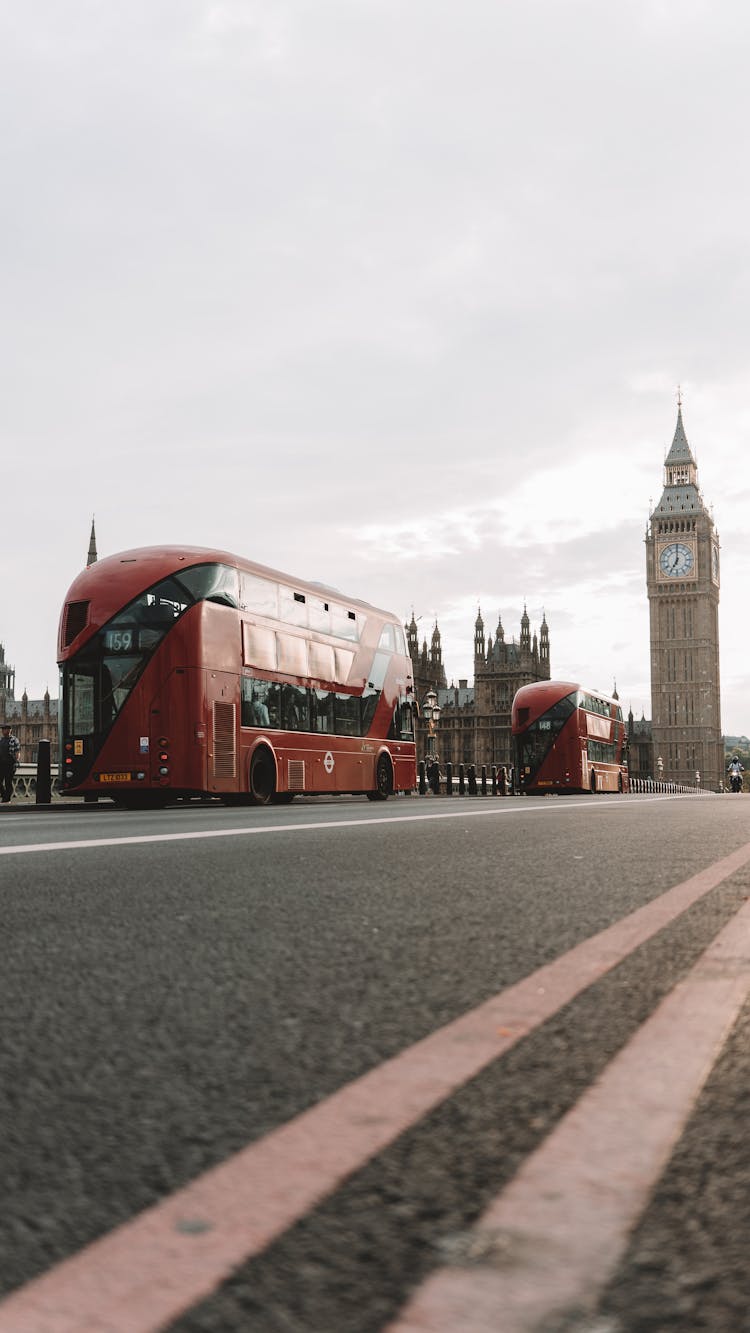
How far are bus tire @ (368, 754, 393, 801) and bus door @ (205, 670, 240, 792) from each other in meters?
5.82

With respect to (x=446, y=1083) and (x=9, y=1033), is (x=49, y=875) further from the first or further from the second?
(x=446, y=1083)

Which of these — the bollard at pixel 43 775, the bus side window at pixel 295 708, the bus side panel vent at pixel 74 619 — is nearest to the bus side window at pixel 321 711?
the bus side window at pixel 295 708

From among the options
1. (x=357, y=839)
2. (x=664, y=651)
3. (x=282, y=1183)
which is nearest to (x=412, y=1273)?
(x=282, y=1183)

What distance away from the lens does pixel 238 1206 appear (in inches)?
46.4

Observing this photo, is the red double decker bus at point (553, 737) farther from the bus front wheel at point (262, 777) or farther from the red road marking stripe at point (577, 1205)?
the red road marking stripe at point (577, 1205)

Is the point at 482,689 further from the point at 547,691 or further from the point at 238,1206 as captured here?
the point at 238,1206

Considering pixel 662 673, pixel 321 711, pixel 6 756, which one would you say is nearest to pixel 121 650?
pixel 321 711

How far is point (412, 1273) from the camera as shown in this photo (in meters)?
1.03

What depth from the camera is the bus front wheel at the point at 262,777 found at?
683 inches

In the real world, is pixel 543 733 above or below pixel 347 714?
below

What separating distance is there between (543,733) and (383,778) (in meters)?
11.4

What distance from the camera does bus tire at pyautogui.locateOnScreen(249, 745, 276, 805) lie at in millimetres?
17359

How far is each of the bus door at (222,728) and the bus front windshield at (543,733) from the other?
17343mm

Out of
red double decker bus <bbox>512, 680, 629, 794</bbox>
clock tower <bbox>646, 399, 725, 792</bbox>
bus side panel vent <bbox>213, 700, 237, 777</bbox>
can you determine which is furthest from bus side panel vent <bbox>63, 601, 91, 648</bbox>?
clock tower <bbox>646, 399, 725, 792</bbox>
